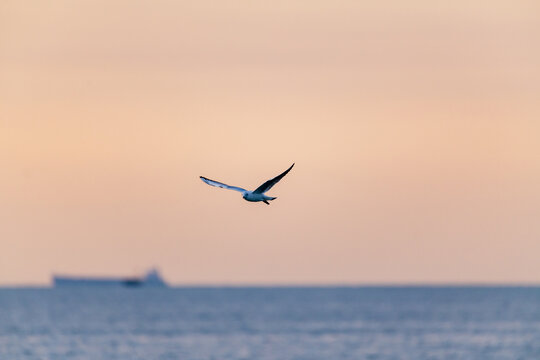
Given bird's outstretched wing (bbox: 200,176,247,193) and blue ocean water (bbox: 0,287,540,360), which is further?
blue ocean water (bbox: 0,287,540,360)

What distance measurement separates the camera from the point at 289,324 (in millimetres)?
167125

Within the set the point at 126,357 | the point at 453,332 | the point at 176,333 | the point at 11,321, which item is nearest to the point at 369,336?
the point at 453,332

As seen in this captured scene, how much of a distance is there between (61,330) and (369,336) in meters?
38.9

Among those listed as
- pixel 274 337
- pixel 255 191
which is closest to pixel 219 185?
pixel 255 191

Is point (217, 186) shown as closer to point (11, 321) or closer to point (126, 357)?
point (126, 357)

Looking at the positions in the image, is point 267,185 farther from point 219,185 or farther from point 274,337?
point 274,337

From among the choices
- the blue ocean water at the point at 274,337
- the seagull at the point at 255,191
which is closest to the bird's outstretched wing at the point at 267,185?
the seagull at the point at 255,191

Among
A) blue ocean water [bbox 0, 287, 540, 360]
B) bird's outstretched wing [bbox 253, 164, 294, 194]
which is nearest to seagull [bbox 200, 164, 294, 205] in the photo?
bird's outstretched wing [bbox 253, 164, 294, 194]

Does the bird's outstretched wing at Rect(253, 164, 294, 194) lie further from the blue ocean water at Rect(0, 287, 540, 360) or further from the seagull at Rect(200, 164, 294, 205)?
the blue ocean water at Rect(0, 287, 540, 360)

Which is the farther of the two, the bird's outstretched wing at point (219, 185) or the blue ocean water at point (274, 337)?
the blue ocean water at point (274, 337)

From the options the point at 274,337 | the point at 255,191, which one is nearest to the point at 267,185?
the point at 255,191

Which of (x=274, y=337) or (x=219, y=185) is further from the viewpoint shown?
(x=274, y=337)

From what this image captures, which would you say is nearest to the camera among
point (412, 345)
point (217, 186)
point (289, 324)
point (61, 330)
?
point (217, 186)

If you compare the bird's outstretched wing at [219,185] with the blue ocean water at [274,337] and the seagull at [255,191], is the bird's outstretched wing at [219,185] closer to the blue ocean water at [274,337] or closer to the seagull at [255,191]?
the seagull at [255,191]
